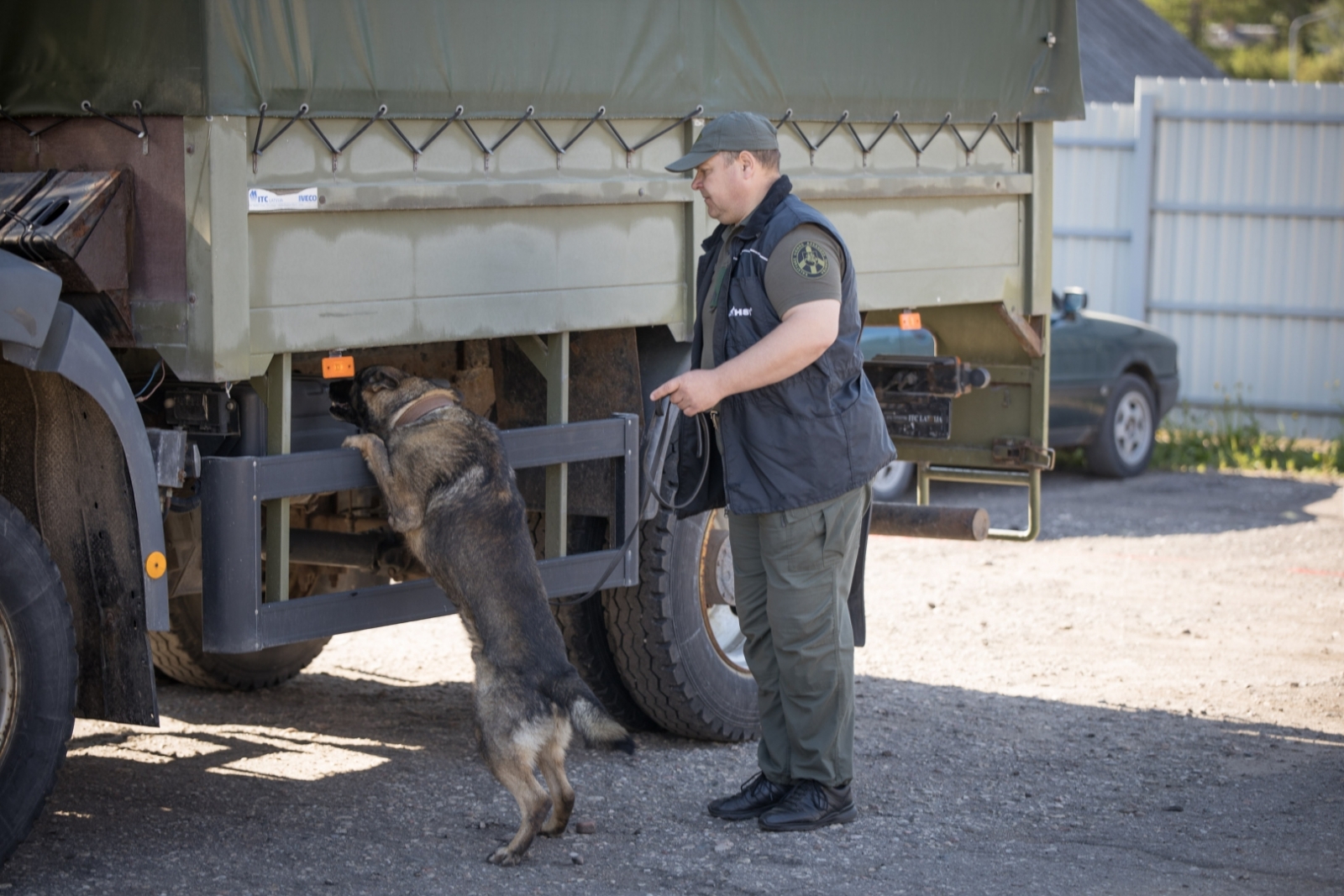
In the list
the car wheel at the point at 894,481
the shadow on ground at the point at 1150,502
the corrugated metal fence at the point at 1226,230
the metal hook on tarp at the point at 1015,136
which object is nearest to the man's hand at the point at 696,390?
the metal hook on tarp at the point at 1015,136

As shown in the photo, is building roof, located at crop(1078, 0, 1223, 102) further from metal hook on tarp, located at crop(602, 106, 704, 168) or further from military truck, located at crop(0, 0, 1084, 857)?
metal hook on tarp, located at crop(602, 106, 704, 168)

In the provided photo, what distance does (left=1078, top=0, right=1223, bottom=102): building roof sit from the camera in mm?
21031

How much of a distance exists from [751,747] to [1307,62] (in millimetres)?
44156

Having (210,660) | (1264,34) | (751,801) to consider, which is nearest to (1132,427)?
(210,660)

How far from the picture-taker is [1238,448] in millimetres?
12891

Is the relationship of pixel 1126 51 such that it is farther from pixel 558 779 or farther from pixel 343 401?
pixel 558 779

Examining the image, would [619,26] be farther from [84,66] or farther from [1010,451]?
[1010,451]

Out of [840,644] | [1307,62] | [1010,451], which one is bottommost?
[840,644]

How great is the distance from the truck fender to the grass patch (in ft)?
32.7

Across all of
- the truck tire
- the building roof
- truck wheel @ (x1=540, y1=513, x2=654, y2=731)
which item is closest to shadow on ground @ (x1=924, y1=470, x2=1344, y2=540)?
truck wheel @ (x1=540, y1=513, x2=654, y2=731)

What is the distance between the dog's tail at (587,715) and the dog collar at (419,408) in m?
0.83

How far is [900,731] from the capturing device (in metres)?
5.90

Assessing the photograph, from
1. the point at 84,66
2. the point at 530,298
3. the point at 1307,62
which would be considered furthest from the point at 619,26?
the point at 1307,62

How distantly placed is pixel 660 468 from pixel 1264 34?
187 ft
